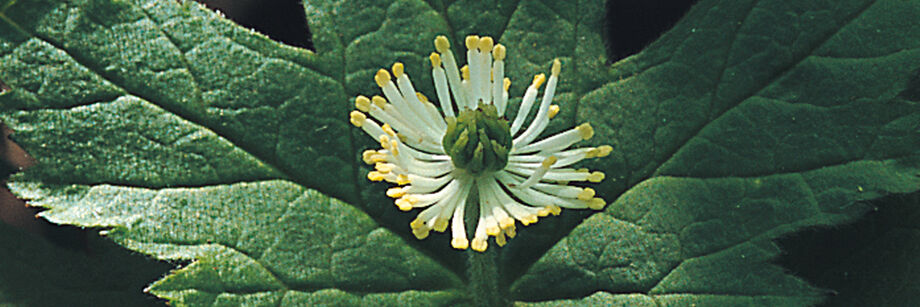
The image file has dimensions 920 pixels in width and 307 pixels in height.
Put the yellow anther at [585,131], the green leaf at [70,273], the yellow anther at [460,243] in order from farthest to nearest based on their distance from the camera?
the green leaf at [70,273] < the yellow anther at [585,131] < the yellow anther at [460,243]

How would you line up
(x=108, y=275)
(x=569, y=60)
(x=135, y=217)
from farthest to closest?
(x=108, y=275) < (x=569, y=60) < (x=135, y=217)

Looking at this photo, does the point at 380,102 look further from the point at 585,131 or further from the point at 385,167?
the point at 585,131

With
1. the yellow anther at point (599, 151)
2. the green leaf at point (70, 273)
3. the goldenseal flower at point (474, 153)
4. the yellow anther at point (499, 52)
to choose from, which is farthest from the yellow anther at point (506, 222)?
the green leaf at point (70, 273)

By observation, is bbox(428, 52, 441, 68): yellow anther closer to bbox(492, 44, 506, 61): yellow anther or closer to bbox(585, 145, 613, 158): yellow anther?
bbox(492, 44, 506, 61): yellow anther

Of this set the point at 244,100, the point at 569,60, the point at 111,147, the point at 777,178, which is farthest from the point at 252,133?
the point at 777,178

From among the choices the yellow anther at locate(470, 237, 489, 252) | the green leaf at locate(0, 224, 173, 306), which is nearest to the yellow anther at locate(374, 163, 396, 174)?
the yellow anther at locate(470, 237, 489, 252)

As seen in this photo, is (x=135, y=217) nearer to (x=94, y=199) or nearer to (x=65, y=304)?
(x=94, y=199)

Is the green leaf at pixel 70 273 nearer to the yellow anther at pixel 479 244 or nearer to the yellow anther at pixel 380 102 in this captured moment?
the yellow anther at pixel 380 102
